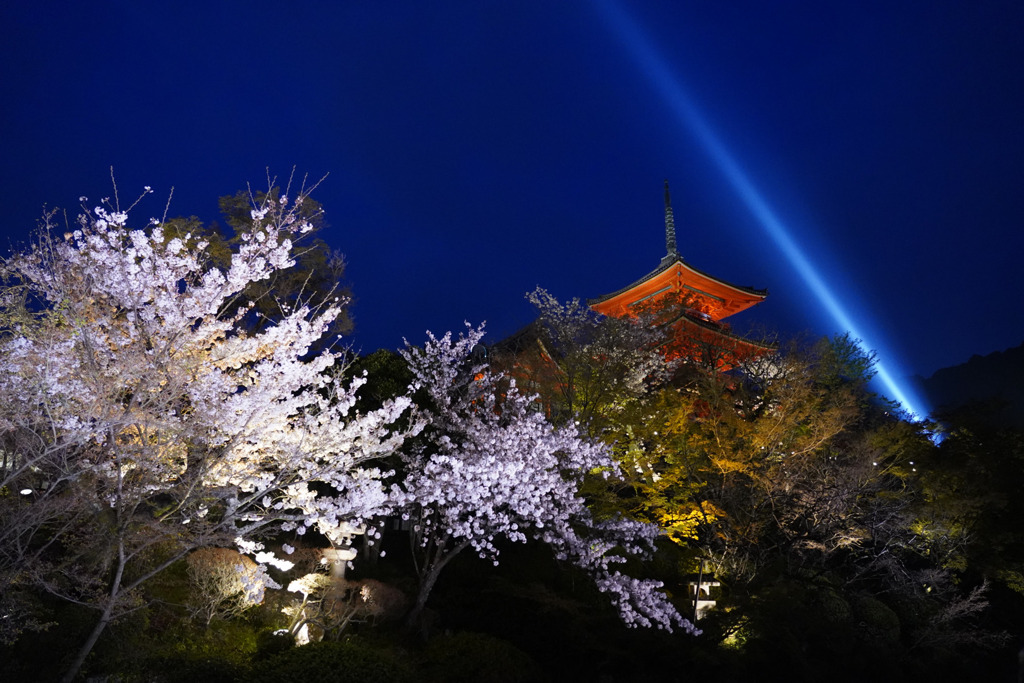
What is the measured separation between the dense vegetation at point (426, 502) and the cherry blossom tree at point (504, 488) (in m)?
0.08

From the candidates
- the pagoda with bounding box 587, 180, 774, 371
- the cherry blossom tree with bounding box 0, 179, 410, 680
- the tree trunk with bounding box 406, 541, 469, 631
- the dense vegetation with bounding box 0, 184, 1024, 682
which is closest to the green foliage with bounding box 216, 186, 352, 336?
the dense vegetation with bounding box 0, 184, 1024, 682

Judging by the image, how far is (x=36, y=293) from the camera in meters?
9.75

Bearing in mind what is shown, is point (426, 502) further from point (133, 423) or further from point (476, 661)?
point (133, 423)

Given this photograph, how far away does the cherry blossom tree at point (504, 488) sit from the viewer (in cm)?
979

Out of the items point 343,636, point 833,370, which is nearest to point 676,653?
point 343,636

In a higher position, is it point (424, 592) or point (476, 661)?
point (424, 592)

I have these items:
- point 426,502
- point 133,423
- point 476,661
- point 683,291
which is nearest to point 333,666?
point 476,661

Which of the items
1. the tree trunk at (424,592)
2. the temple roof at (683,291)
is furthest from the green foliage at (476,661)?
the temple roof at (683,291)

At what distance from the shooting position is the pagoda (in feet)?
65.9

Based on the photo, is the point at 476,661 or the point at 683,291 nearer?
the point at 476,661

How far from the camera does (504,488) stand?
9797 mm

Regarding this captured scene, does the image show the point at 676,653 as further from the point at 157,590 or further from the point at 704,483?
the point at 157,590

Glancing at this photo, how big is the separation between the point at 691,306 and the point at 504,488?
637 inches

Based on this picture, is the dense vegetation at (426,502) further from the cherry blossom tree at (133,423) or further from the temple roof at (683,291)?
the temple roof at (683,291)
